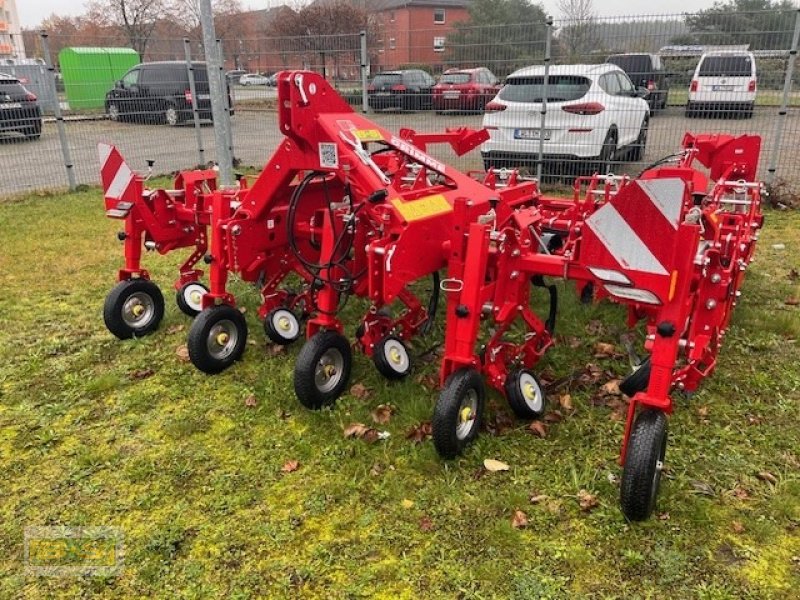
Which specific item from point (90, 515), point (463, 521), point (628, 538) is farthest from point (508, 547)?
point (90, 515)

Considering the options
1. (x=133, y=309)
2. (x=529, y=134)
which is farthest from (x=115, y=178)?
(x=529, y=134)

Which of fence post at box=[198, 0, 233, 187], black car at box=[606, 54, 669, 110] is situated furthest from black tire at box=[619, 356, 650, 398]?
black car at box=[606, 54, 669, 110]

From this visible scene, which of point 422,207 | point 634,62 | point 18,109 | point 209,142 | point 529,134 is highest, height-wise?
Answer: point 634,62

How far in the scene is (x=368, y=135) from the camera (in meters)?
4.35

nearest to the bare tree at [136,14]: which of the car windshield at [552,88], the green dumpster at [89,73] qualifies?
the green dumpster at [89,73]

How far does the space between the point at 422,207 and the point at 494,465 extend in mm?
1568

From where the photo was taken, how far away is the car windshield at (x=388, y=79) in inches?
434

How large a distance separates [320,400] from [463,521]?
1286 mm

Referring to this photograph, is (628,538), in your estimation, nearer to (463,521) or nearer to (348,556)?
(463,521)

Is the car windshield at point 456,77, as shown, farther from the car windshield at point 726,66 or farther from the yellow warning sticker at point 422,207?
the yellow warning sticker at point 422,207

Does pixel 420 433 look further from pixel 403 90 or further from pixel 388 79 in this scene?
pixel 388 79

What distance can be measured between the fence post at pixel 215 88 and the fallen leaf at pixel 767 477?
6163mm

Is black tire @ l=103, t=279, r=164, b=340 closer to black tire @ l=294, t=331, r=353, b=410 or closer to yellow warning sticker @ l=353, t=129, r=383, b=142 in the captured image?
black tire @ l=294, t=331, r=353, b=410

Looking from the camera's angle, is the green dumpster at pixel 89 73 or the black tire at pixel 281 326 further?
the green dumpster at pixel 89 73
